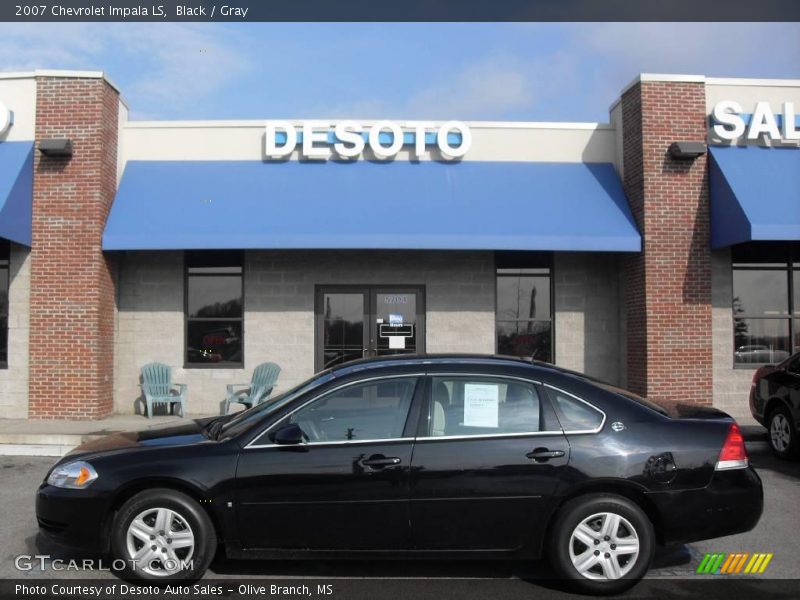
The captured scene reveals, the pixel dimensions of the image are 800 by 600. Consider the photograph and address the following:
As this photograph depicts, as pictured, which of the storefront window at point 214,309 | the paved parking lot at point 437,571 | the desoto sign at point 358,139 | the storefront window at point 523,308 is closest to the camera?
the paved parking lot at point 437,571

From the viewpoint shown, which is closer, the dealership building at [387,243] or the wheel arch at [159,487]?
the wheel arch at [159,487]

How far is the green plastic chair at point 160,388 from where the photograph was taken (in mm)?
12039

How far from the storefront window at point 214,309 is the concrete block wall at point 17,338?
2.59m

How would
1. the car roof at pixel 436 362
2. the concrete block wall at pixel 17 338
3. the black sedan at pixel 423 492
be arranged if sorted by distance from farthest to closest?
the concrete block wall at pixel 17 338 → the car roof at pixel 436 362 → the black sedan at pixel 423 492

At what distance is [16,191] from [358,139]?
5.52 metres

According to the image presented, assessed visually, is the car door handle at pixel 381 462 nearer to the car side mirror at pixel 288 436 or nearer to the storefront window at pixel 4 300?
the car side mirror at pixel 288 436

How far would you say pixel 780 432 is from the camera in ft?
30.2

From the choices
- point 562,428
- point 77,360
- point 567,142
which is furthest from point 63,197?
point 562,428

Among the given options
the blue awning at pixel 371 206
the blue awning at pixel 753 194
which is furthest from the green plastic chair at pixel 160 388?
the blue awning at pixel 753 194

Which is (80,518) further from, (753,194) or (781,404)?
(753,194)

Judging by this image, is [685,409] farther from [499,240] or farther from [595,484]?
[499,240]

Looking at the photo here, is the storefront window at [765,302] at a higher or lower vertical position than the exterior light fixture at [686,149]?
lower

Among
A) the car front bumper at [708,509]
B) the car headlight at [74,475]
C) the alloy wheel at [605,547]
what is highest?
the car headlight at [74,475]

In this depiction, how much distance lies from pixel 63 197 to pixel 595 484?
10200 mm
